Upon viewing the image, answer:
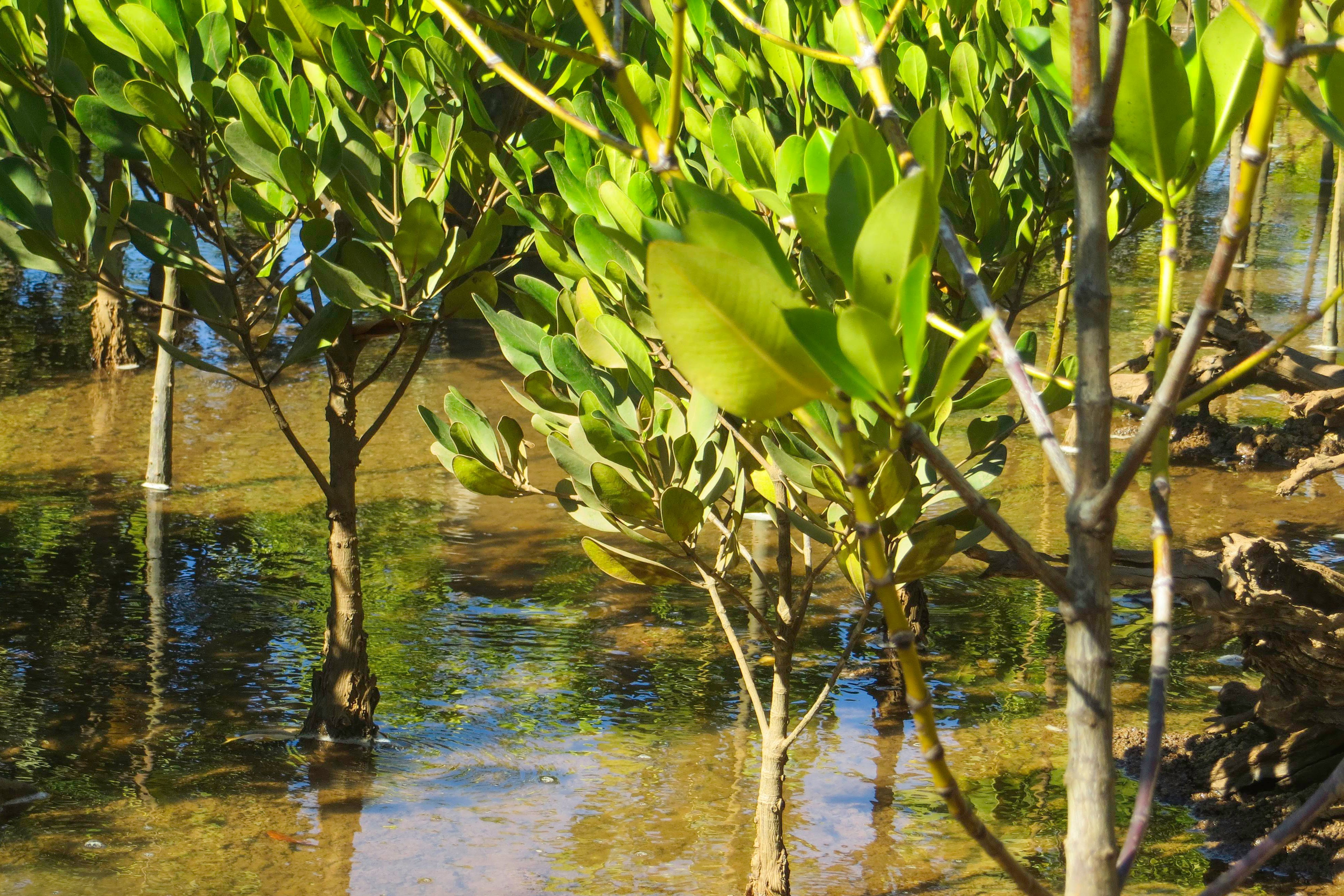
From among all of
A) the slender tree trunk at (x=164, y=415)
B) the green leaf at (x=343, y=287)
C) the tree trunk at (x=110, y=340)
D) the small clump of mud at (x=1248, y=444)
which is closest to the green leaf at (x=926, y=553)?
the green leaf at (x=343, y=287)

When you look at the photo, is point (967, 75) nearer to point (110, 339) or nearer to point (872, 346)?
point (872, 346)

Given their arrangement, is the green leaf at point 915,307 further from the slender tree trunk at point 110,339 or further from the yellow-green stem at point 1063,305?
the slender tree trunk at point 110,339

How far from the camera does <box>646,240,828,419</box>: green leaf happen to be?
2.35 ft

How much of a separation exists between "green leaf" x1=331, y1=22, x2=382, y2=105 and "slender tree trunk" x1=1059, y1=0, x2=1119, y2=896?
303 centimetres

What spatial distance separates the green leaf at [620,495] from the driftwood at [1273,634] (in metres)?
1.27

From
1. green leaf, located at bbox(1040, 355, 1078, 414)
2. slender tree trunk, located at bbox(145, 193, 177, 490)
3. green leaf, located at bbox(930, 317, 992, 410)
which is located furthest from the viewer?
slender tree trunk, located at bbox(145, 193, 177, 490)

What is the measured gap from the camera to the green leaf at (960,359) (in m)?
0.70

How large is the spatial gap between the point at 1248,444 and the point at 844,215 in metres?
9.37

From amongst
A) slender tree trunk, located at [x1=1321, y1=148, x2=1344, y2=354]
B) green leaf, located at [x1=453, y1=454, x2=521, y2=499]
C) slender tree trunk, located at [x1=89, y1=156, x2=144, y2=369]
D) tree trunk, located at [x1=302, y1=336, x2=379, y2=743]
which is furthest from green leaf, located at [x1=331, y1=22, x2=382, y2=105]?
slender tree trunk, located at [x1=89, y1=156, x2=144, y2=369]

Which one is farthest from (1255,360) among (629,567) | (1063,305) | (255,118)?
(1063,305)

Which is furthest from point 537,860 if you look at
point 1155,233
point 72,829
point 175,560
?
point 1155,233

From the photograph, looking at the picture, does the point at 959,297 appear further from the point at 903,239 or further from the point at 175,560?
the point at 175,560

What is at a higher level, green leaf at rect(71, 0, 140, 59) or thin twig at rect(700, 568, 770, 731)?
green leaf at rect(71, 0, 140, 59)

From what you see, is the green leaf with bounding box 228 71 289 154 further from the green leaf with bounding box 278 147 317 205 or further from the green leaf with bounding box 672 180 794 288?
the green leaf with bounding box 672 180 794 288
